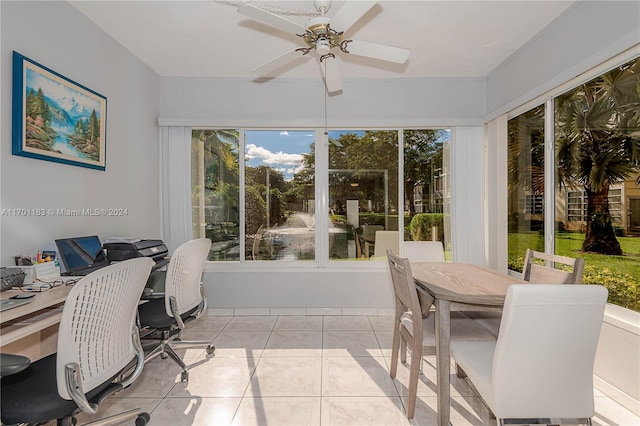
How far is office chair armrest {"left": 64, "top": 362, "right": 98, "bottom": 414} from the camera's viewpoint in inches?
50.9

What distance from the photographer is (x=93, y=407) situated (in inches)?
A: 53.7

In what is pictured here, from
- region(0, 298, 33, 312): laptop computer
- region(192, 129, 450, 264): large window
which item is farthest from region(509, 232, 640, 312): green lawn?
region(0, 298, 33, 312): laptop computer

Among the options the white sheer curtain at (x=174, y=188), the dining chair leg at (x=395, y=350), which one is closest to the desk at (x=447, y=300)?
the dining chair leg at (x=395, y=350)

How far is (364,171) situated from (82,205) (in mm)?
2803

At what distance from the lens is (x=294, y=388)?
2.23 metres

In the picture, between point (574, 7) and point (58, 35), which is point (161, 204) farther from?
point (574, 7)

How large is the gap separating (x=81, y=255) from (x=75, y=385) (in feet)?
4.25

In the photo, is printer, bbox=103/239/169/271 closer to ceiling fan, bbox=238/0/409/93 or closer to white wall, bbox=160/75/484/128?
white wall, bbox=160/75/484/128

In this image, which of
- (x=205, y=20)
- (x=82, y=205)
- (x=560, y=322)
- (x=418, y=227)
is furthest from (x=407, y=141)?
(x=82, y=205)

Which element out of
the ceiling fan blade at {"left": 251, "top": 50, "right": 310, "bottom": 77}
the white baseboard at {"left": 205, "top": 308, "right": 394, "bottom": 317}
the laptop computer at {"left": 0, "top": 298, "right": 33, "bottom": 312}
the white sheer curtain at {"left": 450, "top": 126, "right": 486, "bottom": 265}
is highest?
the ceiling fan blade at {"left": 251, "top": 50, "right": 310, "bottom": 77}

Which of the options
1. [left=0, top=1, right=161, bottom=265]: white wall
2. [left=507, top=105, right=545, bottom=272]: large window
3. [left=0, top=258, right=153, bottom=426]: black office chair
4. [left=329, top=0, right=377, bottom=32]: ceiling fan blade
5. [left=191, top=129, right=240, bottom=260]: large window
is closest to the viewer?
[left=0, top=258, right=153, bottom=426]: black office chair

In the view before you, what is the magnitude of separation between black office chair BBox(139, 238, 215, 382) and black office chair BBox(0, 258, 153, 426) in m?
0.60

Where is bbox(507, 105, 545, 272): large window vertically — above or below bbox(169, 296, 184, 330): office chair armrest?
above

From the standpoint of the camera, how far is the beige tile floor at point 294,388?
1927 millimetres
